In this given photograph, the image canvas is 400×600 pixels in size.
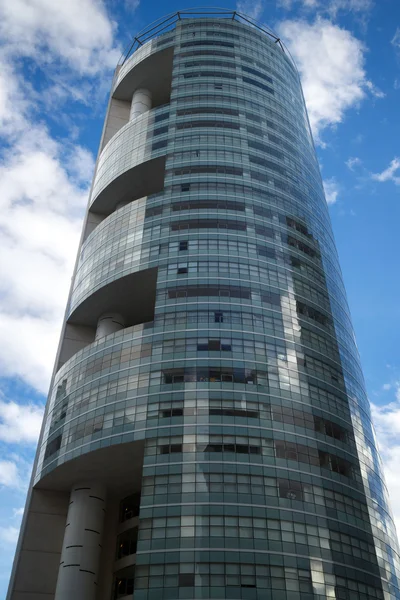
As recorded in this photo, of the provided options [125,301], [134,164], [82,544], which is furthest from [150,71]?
[82,544]

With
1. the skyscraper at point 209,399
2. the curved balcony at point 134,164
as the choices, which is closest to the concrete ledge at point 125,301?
the skyscraper at point 209,399

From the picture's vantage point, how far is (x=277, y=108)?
288 feet

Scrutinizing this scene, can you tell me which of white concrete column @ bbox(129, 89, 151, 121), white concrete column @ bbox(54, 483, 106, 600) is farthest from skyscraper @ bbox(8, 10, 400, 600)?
white concrete column @ bbox(129, 89, 151, 121)

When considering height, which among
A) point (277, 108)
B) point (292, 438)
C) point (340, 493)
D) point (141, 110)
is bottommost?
point (340, 493)

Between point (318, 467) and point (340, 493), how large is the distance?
296 cm

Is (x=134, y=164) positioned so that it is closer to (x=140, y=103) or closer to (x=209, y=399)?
(x=140, y=103)

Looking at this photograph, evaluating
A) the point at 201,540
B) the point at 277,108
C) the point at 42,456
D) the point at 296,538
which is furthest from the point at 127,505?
the point at 277,108

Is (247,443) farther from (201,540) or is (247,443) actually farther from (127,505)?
(127,505)

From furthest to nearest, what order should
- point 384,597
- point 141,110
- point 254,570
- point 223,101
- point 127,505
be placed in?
point 141,110 < point 223,101 < point 127,505 < point 384,597 < point 254,570

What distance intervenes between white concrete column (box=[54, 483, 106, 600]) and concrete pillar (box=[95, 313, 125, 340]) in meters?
18.6

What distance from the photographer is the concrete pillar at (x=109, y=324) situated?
6919cm

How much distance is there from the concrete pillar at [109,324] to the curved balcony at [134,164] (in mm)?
21414

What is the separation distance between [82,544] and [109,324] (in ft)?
83.1

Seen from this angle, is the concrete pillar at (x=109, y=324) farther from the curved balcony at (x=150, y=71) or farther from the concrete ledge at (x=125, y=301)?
A: the curved balcony at (x=150, y=71)
